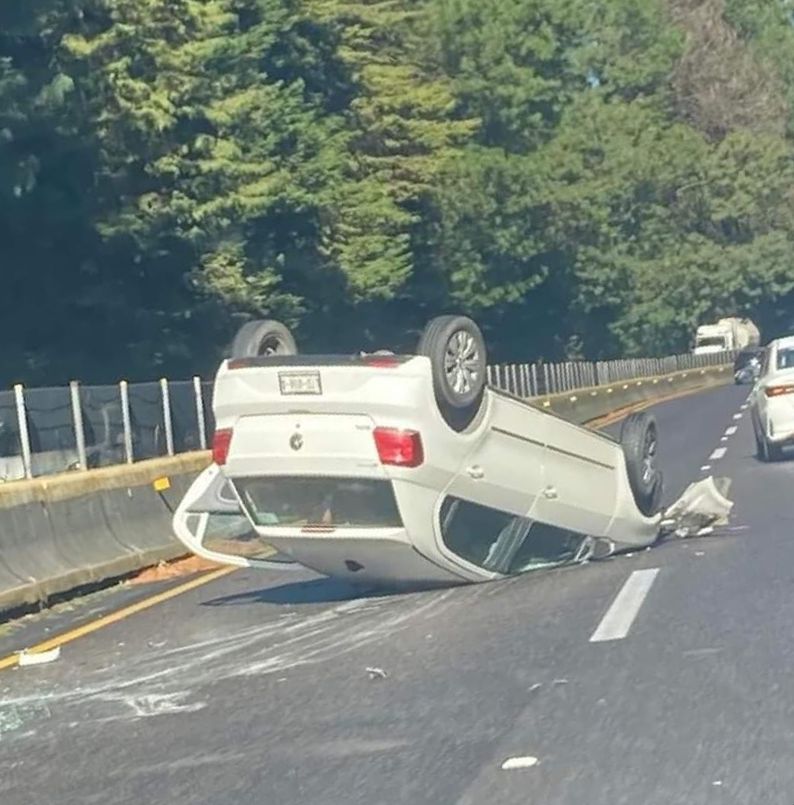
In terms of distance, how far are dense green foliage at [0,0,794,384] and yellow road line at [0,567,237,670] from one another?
17.2 m

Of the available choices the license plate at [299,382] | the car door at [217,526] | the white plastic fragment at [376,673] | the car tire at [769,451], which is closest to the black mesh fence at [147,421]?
the car door at [217,526]

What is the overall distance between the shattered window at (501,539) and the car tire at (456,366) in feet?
2.01

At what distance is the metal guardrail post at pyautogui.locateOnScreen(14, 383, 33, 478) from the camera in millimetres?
18484

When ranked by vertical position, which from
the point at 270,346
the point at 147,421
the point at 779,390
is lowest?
the point at 779,390

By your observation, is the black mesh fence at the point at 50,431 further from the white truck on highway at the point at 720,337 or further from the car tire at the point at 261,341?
the white truck on highway at the point at 720,337

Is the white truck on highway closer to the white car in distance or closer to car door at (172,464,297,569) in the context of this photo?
the white car in distance

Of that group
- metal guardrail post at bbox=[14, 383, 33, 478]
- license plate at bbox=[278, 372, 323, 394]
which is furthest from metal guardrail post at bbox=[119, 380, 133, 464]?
license plate at bbox=[278, 372, 323, 394]

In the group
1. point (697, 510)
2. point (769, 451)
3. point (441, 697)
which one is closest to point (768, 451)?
point (769, 451)

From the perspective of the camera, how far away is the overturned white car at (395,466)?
12.6 meters

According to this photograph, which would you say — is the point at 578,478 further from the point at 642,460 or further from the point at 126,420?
the point at 126,420

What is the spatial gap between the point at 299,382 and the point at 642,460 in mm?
3311

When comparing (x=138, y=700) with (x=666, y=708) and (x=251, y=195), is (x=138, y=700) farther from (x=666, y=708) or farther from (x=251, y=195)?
(x=251, y=195)

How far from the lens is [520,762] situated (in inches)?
331

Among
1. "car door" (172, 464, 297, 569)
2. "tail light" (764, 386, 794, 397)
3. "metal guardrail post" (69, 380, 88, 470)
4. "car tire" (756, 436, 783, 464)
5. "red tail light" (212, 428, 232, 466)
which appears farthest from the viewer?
"car tire" (756, 436, 783, 464)
